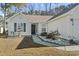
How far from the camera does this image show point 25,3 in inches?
528

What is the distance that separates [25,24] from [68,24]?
777 mm

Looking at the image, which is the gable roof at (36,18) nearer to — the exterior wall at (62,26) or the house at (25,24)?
the house at (25,24)

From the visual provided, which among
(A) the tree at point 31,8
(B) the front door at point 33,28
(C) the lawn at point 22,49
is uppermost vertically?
(A) the tree at point 31,8

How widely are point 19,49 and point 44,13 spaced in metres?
0.79

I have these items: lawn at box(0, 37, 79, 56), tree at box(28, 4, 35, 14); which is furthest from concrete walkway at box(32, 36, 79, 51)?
tree at box(28, 4, 35, 14)

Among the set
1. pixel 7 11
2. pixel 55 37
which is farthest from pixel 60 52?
pixel 7 11

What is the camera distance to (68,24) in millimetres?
13391

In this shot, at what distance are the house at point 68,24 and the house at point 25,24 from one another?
6.5 inches

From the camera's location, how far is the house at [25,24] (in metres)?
13.4

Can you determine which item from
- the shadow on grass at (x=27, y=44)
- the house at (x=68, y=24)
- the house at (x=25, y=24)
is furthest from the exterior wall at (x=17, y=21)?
the house at (x=68, y=24)

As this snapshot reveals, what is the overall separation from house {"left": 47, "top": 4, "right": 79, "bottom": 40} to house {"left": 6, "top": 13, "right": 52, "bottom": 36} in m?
0.17

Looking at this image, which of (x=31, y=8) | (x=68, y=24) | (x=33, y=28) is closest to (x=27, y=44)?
(x=33, y=28)

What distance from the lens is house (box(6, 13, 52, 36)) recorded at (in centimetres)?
1341

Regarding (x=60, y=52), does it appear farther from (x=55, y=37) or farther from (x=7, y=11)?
(x=7, y=11)
